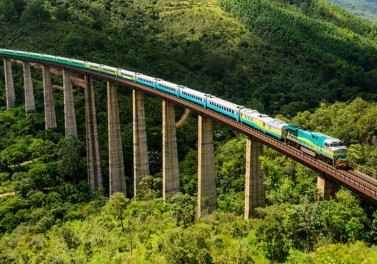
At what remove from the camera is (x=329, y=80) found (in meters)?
104

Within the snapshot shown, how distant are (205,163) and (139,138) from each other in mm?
11379

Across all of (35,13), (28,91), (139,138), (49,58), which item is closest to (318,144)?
(139,138)

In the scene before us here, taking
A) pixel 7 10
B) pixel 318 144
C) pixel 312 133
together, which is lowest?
pixel 318 144

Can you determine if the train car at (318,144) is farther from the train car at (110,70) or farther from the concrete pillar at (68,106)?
the concrete pillar at (68,106)

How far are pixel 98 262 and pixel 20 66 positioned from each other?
5976 cm

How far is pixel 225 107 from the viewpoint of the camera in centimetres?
3250

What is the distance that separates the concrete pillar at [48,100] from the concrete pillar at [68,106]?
520 centimetres

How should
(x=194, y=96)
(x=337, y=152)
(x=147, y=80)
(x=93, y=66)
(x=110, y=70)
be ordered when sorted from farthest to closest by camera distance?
(x=93, y=66)
(x=110, y=70)
(x=147, y=80)
(x=194, y=96)
(x=337, y=152)

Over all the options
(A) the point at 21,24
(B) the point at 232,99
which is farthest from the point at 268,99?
(A) the point at 21,24

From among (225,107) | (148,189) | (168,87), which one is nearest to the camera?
(225,107)

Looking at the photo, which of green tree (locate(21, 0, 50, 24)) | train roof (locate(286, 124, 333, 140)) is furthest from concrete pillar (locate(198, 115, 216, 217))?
green tree (locate(21, 0, 50, 24))

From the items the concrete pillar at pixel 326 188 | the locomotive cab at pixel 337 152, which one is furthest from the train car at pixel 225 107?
the concrete pillar at pixel 326 188

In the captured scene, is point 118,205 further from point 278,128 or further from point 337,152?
point 337,152

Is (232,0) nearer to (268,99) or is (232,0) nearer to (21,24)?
(268,99)
